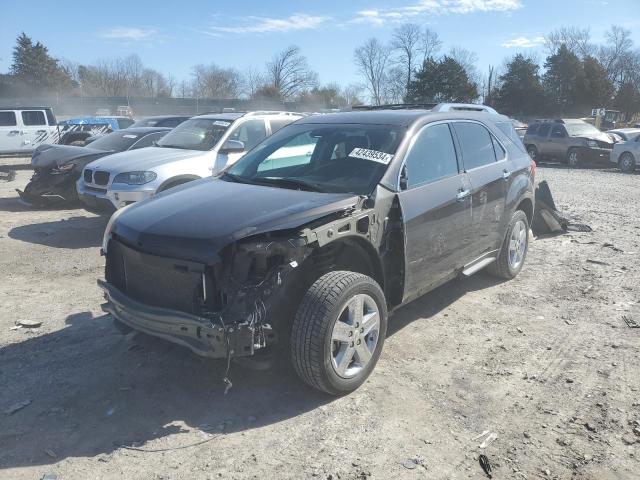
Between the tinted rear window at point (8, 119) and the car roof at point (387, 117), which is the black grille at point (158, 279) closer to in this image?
the car roof at point (387, 117)

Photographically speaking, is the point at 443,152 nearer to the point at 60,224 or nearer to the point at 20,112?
the point at 60,224

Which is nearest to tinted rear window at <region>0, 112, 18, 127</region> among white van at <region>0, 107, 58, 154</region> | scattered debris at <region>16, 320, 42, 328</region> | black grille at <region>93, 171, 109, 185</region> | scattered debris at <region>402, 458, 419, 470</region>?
white van at <region>0, 107, 58, 154</region>

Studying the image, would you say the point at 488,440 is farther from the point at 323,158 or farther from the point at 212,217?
the point at 323,158

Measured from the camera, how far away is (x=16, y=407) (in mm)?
3482

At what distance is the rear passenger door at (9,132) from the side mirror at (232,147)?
14.5 metres

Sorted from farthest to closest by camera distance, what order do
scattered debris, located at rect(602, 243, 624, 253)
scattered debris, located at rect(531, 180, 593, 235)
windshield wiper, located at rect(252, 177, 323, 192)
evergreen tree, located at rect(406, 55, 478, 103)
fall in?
evergreen tree, located at rect(406, 55, 478, 103)
scattered debris, located at rect(531, 180, 593, 235)
scattered debris, located at rect(602, 243, 624, 253)
windshield wiper, located at rect(252, 177, 323, 192)

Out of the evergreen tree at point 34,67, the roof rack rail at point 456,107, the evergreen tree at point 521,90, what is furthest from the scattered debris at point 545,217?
the evergreen tree at point 34,67

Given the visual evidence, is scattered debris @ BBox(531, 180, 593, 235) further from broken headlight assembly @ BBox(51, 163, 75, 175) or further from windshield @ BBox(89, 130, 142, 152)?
broken headlight assembly @ BBox(51, 163, 75, 175)

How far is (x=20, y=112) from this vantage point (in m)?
19.4

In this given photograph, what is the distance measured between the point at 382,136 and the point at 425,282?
1.26 metres

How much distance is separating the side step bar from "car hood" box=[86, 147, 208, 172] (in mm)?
4639

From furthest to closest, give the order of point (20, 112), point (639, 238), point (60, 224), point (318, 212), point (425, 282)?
1. point (20, 112)
2. point (60, 224)
3. point (639, 238)
4. point (425, 282)
5. point (318, 212)

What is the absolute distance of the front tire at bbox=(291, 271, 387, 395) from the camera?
3.30 metres

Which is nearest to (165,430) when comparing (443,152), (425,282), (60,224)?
(425,282)
